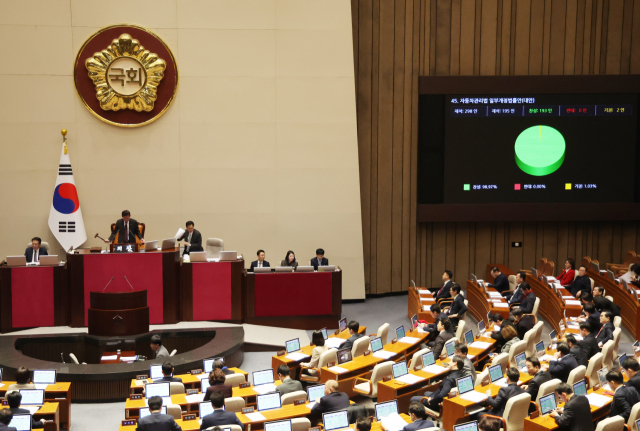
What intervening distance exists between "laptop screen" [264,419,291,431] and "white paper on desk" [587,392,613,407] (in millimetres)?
3149

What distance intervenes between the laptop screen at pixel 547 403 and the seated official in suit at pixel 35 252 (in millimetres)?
8172

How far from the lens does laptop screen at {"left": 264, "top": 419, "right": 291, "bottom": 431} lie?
5762 millimetres

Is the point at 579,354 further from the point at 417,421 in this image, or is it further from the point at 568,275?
the point at 568,275

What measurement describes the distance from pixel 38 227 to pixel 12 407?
6.76 meters

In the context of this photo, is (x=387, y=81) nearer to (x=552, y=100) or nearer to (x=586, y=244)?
(x=552, y=100)

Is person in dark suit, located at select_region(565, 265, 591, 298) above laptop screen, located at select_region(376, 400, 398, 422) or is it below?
above

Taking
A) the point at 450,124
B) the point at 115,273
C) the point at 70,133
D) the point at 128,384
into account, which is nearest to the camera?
the point at 128,384

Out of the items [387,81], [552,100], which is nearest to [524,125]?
[552,100]

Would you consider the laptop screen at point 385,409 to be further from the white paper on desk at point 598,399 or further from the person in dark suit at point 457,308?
the person in dark suit at point 457,308

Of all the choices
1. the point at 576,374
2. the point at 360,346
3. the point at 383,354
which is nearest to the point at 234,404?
the point at 360,346

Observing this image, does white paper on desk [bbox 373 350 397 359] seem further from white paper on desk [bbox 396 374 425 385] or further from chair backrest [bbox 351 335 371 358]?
white paper on desk [bbox 396 374 425 385]

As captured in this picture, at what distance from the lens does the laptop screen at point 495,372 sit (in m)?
7.29

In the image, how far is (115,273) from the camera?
10.6 metres

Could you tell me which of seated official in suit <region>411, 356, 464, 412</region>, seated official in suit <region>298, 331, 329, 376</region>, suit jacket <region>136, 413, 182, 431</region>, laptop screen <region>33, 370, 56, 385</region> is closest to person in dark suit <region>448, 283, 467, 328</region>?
seated official in suit <region>298, 331, 329, 376</region>
